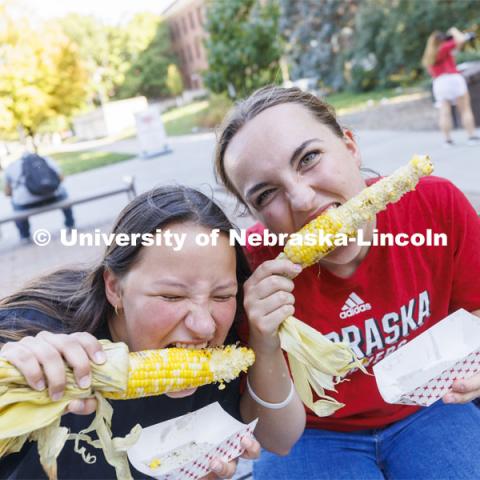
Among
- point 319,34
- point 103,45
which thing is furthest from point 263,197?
point 103,45

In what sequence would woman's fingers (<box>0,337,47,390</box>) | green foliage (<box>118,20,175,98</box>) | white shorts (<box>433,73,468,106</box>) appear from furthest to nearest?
green foliage (<box>118,20,175,98</box>) < white shorts (<box>433,73,468,106</box>) < woman's fingers (<box>0,337,47,390</box>)

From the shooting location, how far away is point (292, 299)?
1.51 m

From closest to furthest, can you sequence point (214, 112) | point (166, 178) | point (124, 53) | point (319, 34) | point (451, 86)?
point (451, 86) → point (166, 178) → point (214, 112) → point (319, 34) → point (124, 53)

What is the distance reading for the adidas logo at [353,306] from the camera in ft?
5.88

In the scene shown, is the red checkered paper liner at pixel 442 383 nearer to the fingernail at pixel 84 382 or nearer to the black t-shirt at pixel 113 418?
the black t-shirt at pixel 113 418

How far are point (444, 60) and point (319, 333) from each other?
8.25 m

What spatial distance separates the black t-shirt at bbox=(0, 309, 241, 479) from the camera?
1.55 m

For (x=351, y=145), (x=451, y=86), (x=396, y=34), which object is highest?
(x=396, y=34)

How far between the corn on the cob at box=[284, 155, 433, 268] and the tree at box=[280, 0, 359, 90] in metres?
27.0

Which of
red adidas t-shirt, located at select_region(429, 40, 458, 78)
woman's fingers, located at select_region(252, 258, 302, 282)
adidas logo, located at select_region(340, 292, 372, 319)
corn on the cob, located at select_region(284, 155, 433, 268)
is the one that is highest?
red adidas t-shirt, located at select_region(429, 40, 458, 78)

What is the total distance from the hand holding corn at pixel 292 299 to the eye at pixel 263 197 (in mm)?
184

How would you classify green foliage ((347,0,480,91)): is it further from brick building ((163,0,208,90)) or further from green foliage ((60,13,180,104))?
green foliage ((60,13,180,104))

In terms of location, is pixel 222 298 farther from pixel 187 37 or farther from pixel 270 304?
pixel 187 37

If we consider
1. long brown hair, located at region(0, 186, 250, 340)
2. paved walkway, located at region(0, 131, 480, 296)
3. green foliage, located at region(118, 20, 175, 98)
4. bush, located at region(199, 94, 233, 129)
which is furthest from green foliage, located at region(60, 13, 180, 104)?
long brown hair, located at region(0, 186, 250, 340)
